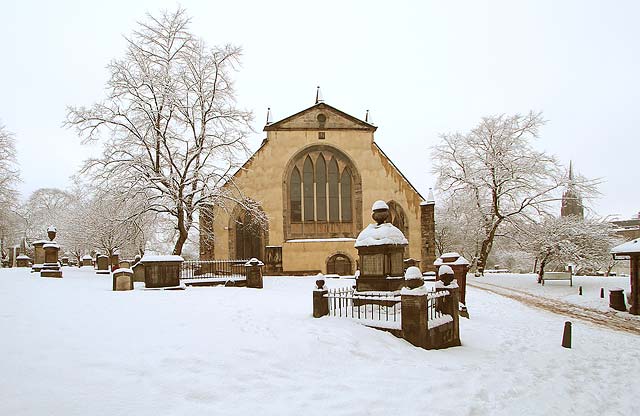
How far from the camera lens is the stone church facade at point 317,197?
30312 mm

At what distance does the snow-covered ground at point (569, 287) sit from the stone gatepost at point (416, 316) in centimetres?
1550

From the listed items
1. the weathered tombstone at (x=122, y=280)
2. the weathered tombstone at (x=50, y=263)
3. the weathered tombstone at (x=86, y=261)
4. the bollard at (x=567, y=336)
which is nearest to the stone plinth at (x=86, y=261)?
the weathered tombstone at (x=86, y=261)

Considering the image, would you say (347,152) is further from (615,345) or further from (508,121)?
(615,345)

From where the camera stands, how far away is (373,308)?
40.4 ft

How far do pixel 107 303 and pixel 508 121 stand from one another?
33.7m

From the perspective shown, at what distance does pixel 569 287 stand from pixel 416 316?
22.7 m

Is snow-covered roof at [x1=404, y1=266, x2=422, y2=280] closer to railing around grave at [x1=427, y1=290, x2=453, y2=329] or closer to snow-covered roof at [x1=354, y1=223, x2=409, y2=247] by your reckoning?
railing around grave at [x1=427, y1=290, x2=453, y2=329]

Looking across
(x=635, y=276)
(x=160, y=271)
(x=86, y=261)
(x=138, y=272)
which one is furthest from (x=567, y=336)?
(x=86, y=261)

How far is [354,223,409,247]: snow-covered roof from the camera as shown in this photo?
42.8ft

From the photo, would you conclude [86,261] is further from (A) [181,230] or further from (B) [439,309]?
(B) [439,309]

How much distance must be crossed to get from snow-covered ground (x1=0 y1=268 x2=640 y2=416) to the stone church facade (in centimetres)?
1726

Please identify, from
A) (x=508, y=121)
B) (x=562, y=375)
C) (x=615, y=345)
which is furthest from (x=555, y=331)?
(x=508, y=121)

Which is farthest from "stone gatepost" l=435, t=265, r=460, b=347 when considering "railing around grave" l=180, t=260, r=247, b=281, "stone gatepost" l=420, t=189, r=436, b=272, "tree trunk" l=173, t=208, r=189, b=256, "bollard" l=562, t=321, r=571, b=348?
"stone gatepost" l=420, t=189, r=436, b=272

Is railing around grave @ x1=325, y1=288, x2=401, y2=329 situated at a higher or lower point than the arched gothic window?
lower
